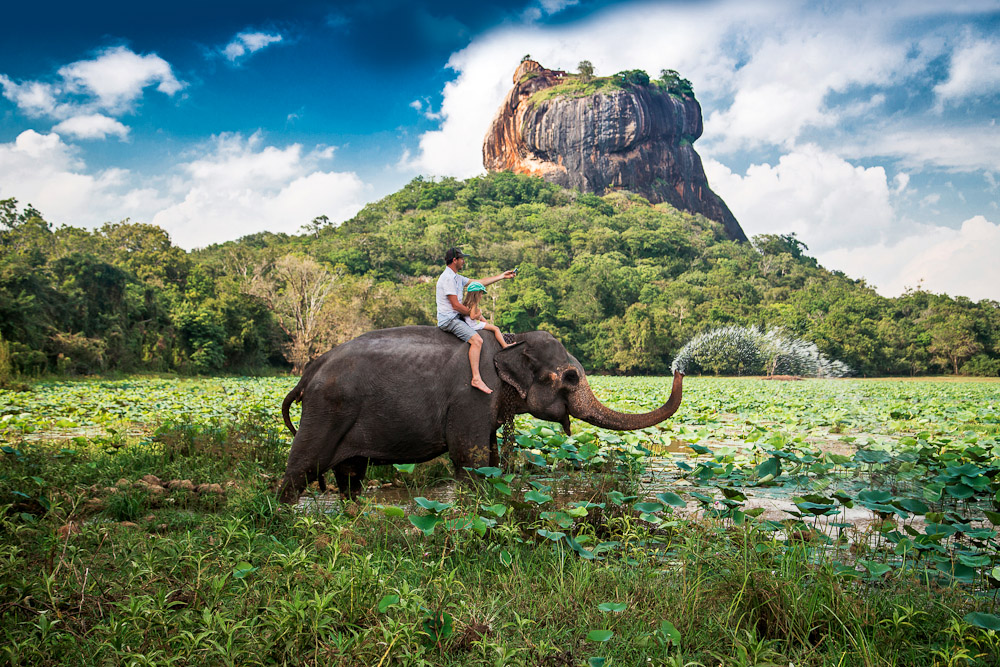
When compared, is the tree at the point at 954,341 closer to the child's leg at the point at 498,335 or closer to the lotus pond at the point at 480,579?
the lotus pond at the point at 480,579

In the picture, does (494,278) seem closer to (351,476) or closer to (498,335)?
(498,335)

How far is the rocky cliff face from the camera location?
116438 millimetres

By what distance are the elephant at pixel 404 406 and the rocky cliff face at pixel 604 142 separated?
113470 millimetres

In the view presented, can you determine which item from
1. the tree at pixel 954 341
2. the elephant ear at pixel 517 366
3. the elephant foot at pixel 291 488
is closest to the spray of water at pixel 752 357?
the tree at pixel 954 341

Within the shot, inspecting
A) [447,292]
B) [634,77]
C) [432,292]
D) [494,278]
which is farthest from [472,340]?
[634,77]

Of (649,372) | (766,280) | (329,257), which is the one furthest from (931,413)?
(766,280)

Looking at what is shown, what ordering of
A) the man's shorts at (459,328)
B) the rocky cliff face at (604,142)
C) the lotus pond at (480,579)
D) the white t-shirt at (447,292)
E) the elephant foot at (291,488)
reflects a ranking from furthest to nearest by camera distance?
the rocky cliff face at (604,142) < the white t-shirt at (447,292) < the man's shorts at (459,328) < the elephant foot at (291,488) < the lotus pond at (480,579)

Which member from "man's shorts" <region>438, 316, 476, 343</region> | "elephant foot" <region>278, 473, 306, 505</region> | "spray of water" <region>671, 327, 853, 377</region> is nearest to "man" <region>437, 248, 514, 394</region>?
"man's shorts" <region>438, 316, 476, 343</region>

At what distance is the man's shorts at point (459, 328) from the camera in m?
5.11

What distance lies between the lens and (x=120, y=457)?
20.3 ft

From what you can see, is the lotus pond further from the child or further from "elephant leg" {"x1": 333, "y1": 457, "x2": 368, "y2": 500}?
the child

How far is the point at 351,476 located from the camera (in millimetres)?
5102

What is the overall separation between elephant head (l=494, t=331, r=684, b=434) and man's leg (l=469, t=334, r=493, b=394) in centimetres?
25

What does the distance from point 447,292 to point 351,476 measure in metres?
1.75
